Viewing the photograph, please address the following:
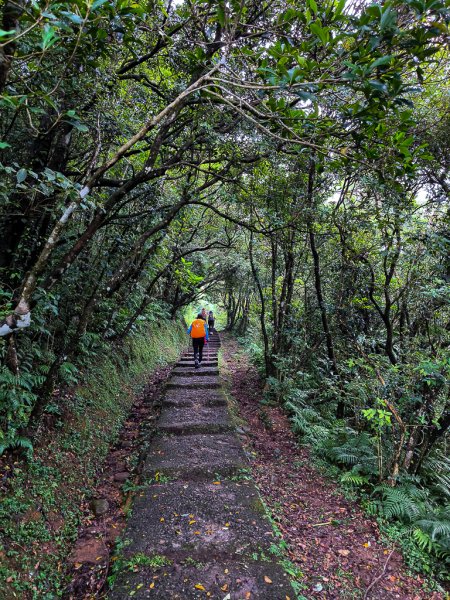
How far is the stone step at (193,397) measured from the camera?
7293mm

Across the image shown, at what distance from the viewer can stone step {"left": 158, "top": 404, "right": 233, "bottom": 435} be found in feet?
20.0

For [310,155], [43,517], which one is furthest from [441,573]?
[310,155]

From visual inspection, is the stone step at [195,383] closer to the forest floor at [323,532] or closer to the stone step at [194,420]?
the stone step at [194,420]

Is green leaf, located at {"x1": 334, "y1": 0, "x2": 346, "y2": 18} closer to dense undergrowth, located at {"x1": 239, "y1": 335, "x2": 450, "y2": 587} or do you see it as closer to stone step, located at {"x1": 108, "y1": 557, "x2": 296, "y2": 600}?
dense undergrowth, located at {"x1": 239, "y1": 335, "x2": 450, "y2": 587}

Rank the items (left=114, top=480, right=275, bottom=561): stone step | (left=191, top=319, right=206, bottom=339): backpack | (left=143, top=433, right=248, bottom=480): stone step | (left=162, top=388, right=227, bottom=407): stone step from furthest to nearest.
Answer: (left=191, top=319, right=206, bottom=339): backpack, (left=162, top=388, right=227, bottom=407): stone step, (left=143, top=433, right=248, bottom=480): stone step, (left=114, top=480, right=275, bottom=561): stone step

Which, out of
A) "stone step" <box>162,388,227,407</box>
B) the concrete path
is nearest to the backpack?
"stone step" <box>162,388,227,407</box>

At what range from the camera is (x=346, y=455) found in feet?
18.0

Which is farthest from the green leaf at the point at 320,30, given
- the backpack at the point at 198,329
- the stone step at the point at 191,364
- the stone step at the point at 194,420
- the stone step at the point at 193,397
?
the stone step at the point at 191,364

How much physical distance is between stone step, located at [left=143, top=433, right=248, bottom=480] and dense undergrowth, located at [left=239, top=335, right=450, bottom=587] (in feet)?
5.35

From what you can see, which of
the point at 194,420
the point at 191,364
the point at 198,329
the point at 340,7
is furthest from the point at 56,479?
the point at 191,364

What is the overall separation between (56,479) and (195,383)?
15.6ft

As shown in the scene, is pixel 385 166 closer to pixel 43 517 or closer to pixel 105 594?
pixel 105 594

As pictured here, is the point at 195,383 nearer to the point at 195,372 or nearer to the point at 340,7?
the point at 195,372

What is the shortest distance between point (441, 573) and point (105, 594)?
147 inches
